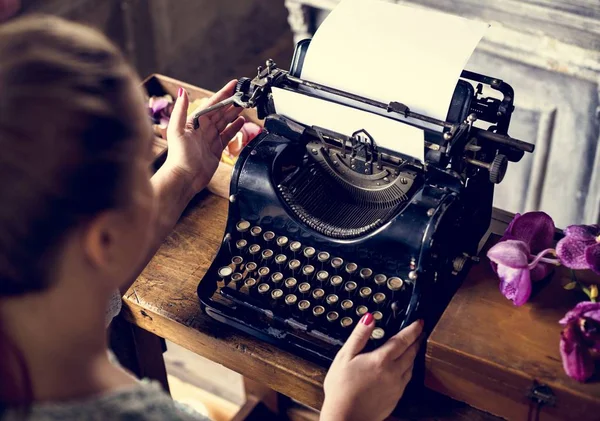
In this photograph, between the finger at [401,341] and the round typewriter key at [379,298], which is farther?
the round typewriter key at [379,298]

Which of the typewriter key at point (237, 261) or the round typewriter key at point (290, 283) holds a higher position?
the round typewriter key at point (290, 283)

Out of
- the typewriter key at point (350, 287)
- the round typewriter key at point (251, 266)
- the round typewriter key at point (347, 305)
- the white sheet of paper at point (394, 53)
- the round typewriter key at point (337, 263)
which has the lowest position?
the round typewriter key at point (251, 266)

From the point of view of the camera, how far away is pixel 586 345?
60.2 inches

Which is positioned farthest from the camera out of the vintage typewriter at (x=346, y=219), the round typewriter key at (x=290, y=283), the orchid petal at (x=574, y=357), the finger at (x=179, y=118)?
the finger at (x=179, y=118)

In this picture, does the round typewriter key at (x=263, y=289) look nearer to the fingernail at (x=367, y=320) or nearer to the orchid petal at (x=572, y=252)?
the fingernail at (x=367, y=320)

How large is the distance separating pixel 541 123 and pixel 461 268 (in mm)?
1250

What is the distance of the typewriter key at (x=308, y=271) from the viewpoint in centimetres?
180

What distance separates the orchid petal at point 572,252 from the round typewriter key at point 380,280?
369 mm

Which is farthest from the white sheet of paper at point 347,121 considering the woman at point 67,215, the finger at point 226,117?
the woman at point 67,215

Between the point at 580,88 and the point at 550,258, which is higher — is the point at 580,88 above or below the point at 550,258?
above

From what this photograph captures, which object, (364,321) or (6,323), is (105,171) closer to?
(6,323)

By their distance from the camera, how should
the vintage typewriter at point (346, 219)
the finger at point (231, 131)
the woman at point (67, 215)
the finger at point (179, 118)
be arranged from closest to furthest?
the woman at point (67, 215), the vintage typewriter at point (346, 219), the finger at point (179, 118), the finger at point (231, 131)

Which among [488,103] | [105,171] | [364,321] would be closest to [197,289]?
[364,321]

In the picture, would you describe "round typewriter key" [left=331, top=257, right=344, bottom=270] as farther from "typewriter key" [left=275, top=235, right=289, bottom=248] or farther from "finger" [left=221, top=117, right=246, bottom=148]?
"finger" [left=221, top=117, right=246, bottom=148]
